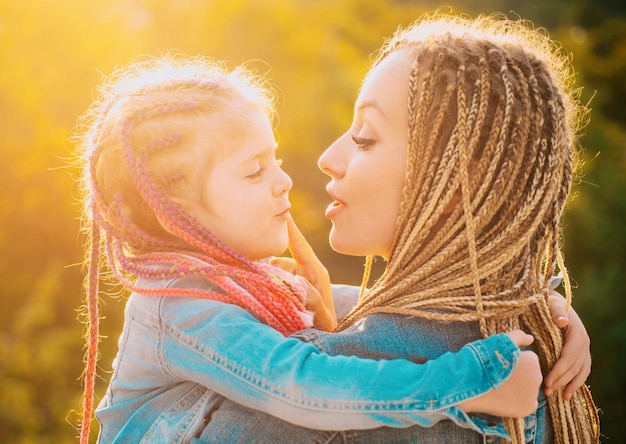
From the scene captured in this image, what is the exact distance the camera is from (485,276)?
71.6 inches

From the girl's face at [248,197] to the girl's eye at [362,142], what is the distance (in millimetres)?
257

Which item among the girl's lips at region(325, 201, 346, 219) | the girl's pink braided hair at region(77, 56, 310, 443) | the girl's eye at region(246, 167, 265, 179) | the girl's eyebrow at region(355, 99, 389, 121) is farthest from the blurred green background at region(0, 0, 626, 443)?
the girl's eyebrow at region(355, 99, 389, 121)

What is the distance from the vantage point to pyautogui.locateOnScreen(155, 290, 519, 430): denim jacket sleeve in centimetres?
160

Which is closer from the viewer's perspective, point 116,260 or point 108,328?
point 116,260

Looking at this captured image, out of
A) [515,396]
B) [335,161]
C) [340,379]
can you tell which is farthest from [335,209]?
[515,396]

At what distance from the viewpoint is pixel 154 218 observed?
6.97 feet

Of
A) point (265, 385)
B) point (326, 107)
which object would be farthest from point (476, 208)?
point (326, 107)

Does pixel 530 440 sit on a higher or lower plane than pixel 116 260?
lower

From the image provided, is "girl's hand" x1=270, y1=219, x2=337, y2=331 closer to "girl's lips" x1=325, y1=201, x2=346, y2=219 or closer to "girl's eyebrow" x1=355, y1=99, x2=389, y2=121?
"girl's lips" x1=325, y1=201, x2=346, y2=219

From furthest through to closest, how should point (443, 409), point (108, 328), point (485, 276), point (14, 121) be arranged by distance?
point (108, 328), point (14, 121), point (485, 276), point (443, 409)

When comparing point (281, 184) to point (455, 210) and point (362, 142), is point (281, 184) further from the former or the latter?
point (455, 210)

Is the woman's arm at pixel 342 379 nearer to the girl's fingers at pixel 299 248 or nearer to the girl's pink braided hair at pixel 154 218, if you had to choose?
the girl's pink braided hair at pixel 154 218

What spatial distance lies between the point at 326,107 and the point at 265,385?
1124cm

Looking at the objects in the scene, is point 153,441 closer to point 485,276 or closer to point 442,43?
point 485,276
